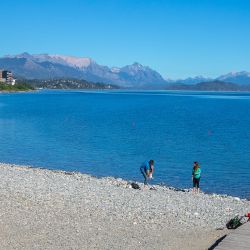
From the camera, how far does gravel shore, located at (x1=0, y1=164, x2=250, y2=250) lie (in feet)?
51.9

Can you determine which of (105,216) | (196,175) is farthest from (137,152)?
(105,216)

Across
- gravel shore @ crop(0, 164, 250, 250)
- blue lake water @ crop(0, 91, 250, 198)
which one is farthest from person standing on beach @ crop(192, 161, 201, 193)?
blue lake water @ crop(0, 91, 250, 198)

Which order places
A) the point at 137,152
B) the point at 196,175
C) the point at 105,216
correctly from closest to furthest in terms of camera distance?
the point at 105,216 < the point at 196,175 < the point at 137,152

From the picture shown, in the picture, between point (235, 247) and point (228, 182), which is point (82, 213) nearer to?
point (235, 247)

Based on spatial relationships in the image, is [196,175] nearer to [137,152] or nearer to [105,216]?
[105,216]

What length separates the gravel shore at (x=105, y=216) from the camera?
623 inches

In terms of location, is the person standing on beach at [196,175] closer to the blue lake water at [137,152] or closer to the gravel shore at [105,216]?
the gravel shore at [105,216]

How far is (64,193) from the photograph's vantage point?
941 inches

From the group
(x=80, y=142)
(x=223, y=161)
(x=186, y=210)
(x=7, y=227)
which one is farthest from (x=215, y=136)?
(x=7, y=227)

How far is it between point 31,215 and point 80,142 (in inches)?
1505

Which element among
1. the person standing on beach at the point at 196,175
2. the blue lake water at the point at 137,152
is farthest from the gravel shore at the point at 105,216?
the blue lake water at the point at 137,152

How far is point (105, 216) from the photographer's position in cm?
1925

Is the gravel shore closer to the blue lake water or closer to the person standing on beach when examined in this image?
the person standing on beach

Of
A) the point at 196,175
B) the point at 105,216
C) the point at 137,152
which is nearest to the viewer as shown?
the point at 105,216
